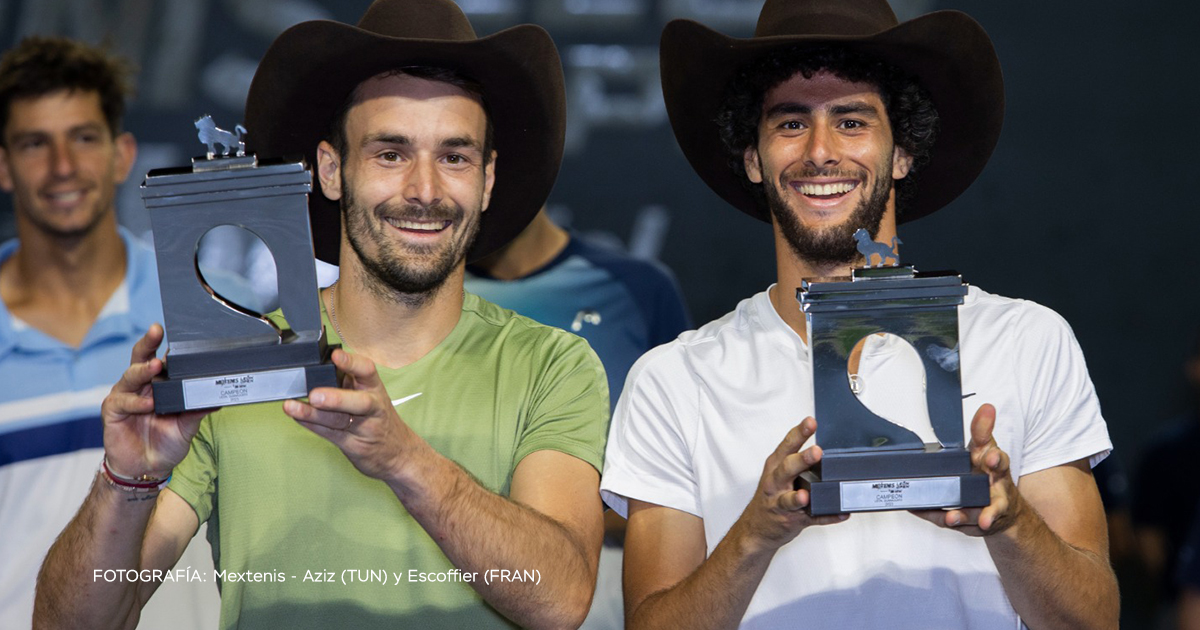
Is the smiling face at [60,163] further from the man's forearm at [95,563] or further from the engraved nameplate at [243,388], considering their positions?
the engraved nameplate at [243,388]

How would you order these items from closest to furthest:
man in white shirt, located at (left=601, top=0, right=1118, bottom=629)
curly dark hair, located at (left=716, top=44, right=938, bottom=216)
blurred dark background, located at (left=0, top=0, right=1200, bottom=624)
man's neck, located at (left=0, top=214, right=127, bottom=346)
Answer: man in white shirt, located at (left=601, top=0, right=1118, bottom=629), curly dark hair, located at (left=716, top=44, right=938, bottom=216), man's neck, located at (left=0, top=214, right=127, bottom=346), blurred dark background, located at (left=0, top=0, right=1200, bottom=624)

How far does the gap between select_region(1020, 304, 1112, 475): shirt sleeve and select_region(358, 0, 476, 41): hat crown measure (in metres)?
1.34

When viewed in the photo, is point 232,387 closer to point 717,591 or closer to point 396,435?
point 396,435

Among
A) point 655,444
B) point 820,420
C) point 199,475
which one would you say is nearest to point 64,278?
point 199,475

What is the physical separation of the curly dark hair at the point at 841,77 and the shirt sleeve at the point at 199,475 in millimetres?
1345

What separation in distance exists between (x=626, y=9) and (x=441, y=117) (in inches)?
106

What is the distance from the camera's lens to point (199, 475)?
2.84 meters

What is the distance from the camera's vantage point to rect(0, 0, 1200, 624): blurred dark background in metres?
5.48

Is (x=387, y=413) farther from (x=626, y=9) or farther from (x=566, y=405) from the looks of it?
(x=626, y=9)

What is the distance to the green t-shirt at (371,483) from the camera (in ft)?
9.00

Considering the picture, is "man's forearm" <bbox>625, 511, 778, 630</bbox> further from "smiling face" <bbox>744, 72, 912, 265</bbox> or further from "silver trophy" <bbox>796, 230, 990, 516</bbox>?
"smiling face" <bbox>744, 72, 912, 265</bbox>

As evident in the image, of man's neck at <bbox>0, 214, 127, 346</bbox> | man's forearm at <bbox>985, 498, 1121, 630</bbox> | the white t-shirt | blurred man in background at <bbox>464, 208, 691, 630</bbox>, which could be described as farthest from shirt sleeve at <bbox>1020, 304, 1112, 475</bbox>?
man's neck at <bbox>0, 214, 127, 346</bbox>

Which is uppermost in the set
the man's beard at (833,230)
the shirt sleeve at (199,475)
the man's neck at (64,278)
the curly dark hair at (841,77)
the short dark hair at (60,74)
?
the short dark hair at (60,74)

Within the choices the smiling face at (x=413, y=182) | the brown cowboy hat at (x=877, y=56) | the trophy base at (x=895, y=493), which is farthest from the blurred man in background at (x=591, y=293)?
the trophy base at (x=895, y=493)
